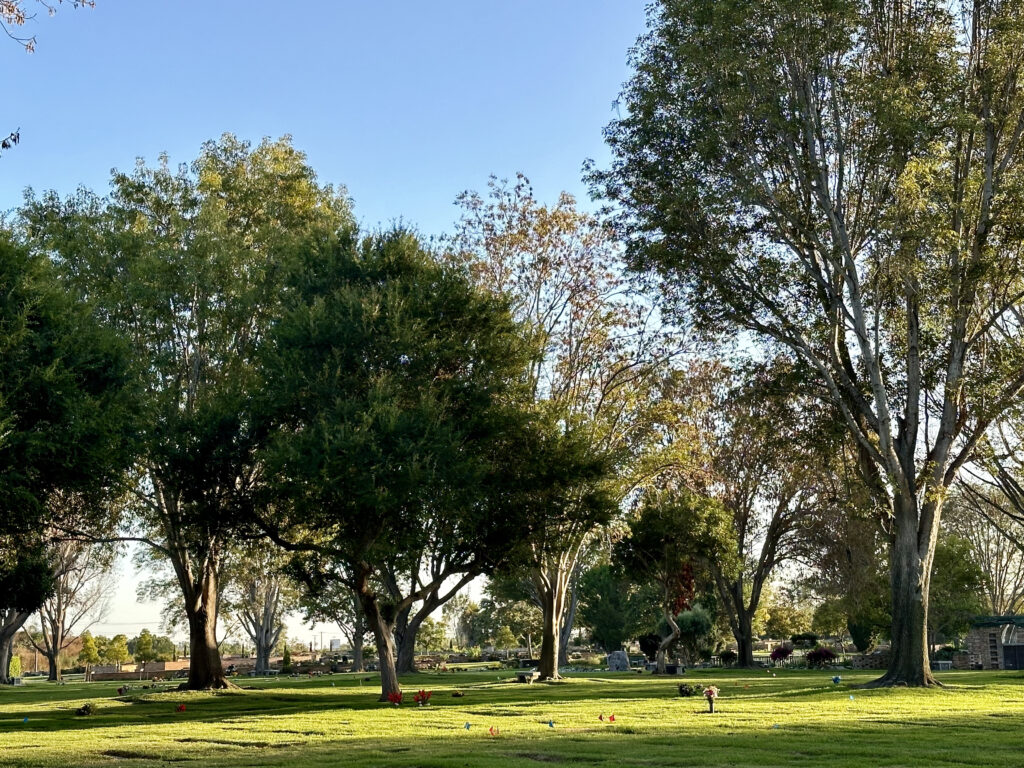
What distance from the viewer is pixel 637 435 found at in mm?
39500

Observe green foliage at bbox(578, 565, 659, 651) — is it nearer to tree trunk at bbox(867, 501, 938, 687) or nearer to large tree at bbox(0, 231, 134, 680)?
tree trunk at bbox(867, 501, 938, 687)

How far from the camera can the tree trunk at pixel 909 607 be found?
2947 cm

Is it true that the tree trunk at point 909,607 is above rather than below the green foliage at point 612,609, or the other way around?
above

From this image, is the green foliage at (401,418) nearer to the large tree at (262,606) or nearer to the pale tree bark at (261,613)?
the large tree at (262,606)

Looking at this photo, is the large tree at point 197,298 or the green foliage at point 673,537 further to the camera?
the green foliage at point 673,537

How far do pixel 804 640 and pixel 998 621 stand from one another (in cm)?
3631

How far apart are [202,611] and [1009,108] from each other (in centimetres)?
3477

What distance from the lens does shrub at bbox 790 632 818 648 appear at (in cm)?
8097

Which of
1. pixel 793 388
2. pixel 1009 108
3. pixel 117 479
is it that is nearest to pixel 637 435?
pixel 793 388

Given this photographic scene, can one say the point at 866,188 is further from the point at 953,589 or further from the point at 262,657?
the point at 262,657

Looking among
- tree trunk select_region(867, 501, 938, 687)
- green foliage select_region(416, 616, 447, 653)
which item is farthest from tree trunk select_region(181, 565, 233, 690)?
green foliage select_region(416, 616, 447, 653)

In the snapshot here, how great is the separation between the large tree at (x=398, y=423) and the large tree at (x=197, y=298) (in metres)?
2.42

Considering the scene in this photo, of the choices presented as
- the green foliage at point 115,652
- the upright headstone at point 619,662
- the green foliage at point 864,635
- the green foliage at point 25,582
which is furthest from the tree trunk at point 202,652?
the green foliage at point 115,652

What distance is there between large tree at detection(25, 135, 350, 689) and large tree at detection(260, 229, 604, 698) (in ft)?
7.93
